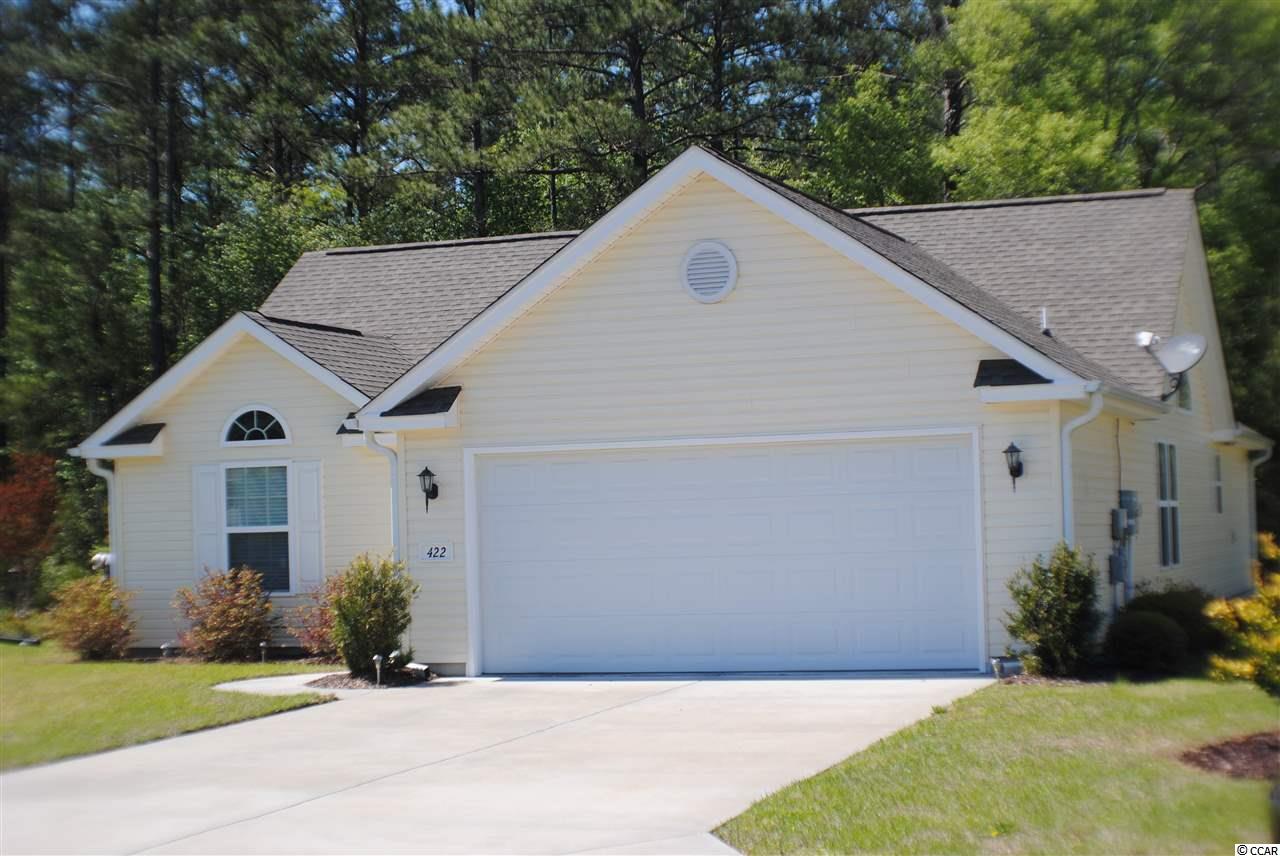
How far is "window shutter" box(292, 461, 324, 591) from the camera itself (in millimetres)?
17750

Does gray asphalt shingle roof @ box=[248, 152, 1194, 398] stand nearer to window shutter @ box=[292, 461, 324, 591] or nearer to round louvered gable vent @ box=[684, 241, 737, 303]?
round louvered gable vent @ box=[684, 241, 737, 303]

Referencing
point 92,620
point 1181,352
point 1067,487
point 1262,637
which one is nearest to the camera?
point 1262,637

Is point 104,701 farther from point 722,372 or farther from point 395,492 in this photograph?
point 722,372

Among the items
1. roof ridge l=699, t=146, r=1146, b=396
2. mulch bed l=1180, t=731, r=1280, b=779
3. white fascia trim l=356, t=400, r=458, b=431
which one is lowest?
mulch bed l=1180, t=731, r=1280, b=779

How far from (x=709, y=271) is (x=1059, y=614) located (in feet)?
16.4

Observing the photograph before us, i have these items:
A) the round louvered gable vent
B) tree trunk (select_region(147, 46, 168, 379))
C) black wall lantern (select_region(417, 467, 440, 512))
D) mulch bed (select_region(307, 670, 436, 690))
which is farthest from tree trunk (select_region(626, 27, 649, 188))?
mulch bed (select_region(307, 670, 436, 690))

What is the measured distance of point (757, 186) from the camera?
14609 mm

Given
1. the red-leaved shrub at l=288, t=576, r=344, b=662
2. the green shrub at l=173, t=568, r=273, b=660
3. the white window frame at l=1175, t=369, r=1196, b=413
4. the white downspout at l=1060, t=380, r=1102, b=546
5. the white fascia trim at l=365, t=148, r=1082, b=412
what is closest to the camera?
the white downspout at l=1060, t=380, r=1102, b=546

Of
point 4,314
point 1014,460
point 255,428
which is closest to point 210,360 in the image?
point 255,428

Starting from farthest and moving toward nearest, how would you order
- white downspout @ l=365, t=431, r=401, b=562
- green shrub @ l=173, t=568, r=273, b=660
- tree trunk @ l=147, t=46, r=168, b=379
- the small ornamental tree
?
tree trunk @ l=147, t=46, r=168, b=379
the small ornamental tree
green shrub @ l=173, t=568, r=273, b=660
white downspout @ l=365, t=431, r=401, b=562

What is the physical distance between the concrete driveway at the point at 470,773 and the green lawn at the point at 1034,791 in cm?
43

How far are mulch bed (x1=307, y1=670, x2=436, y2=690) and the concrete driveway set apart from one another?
3.28 feet

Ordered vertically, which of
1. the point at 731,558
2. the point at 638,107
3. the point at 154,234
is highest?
the point at 638,107

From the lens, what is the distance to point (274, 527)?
59.0 feet
